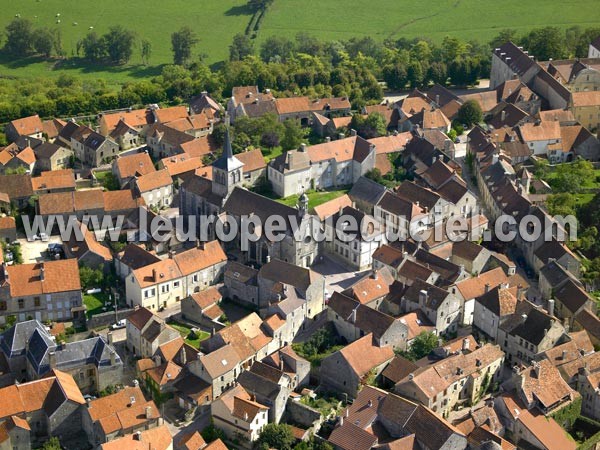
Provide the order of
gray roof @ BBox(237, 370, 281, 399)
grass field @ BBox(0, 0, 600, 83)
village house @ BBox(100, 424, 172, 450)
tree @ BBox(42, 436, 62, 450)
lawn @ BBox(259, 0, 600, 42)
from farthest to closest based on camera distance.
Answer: lawn @ BBox(259, 0, 600, 42)
grass field @ BBox(0, 0, 600, 83)
gray roof @ BBox(237, 370, 281, 399)
tree @ BBox(42, 436, 62, 450)
village house @ BBox(100, 424, 172, 450)

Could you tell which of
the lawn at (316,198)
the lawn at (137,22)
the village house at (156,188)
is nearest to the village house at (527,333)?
the lawn at (316,198)

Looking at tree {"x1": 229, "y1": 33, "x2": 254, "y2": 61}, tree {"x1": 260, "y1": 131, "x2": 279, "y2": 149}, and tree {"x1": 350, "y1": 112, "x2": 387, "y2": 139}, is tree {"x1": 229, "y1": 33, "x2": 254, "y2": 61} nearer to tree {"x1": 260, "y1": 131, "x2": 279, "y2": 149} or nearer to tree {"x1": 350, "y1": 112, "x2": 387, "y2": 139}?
tree {"x1": 350, "y1": 112, "x2": 387, "y2": 139}

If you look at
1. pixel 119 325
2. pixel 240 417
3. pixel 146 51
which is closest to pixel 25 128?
pixel 119 325

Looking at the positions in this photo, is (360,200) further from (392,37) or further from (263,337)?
(392,37)

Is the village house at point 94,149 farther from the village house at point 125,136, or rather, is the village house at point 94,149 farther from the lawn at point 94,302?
the lawn at point 94,302

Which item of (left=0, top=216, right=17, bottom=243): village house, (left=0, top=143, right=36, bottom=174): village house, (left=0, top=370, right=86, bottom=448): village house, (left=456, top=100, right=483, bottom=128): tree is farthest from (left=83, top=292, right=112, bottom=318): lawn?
(left=456, top=100, right=483, bottom=128): tree

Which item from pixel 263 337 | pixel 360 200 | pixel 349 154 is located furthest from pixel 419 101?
pixel 263 337

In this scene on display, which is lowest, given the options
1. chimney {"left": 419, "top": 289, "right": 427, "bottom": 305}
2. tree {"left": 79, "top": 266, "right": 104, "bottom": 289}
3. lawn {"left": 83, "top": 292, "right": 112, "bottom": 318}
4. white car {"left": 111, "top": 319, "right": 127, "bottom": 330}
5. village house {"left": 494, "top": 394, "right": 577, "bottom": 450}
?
village house {"left": 494, "top": 394, "right": 577, "bottom": 450}
